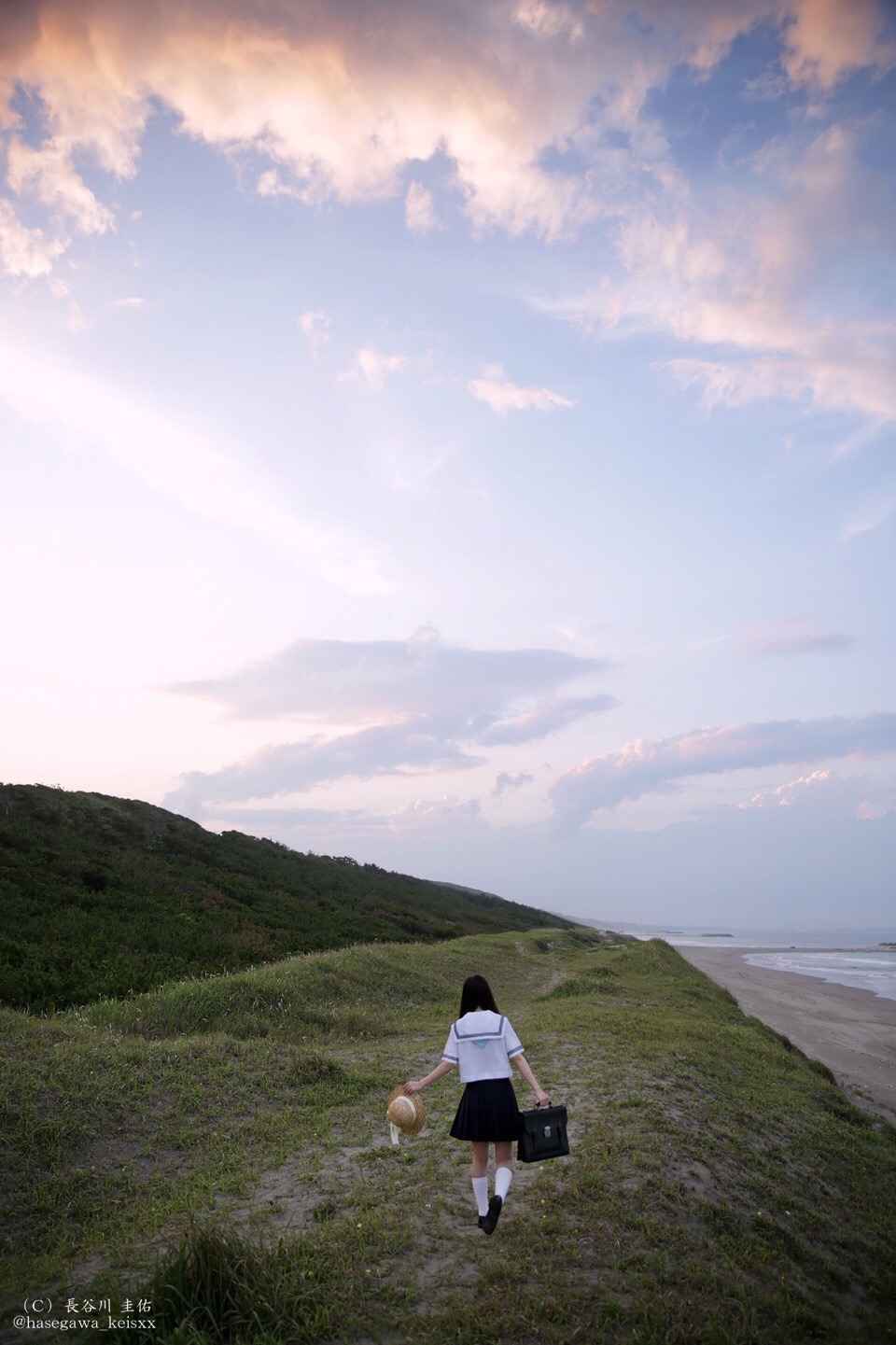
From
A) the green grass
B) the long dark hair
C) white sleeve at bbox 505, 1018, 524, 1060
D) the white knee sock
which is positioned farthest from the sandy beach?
the long dark hair

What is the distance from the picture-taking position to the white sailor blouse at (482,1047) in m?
6.22

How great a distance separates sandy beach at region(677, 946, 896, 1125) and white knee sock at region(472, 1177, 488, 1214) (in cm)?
1235

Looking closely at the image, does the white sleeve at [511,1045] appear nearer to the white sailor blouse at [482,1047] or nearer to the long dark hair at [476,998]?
the white sailor blouse at [482,1047]

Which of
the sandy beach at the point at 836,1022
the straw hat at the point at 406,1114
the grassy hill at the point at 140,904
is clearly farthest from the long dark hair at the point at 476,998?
the sandy beach at the point at 836,1022

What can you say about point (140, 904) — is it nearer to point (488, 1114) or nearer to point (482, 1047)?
point (482, 1047)

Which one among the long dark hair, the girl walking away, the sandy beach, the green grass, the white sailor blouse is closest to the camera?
the green grass

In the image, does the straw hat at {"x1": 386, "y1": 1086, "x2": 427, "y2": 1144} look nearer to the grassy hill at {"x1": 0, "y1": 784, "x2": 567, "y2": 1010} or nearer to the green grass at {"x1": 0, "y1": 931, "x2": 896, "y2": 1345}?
the green grass at {"x1": 0, "y1": 931, "x2": 896, "y2": 1345}

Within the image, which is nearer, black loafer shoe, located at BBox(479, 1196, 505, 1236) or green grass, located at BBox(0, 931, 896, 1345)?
green grass, located at BBox(0, 931, 896, 1345)

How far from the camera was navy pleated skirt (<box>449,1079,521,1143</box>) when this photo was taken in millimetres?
6023

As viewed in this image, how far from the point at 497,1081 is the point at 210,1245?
8.24 ft

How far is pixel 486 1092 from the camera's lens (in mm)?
6121

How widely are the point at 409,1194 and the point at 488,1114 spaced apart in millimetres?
2157

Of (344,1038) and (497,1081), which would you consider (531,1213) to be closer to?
(497,1081)

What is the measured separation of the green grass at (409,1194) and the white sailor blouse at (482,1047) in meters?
1.45
